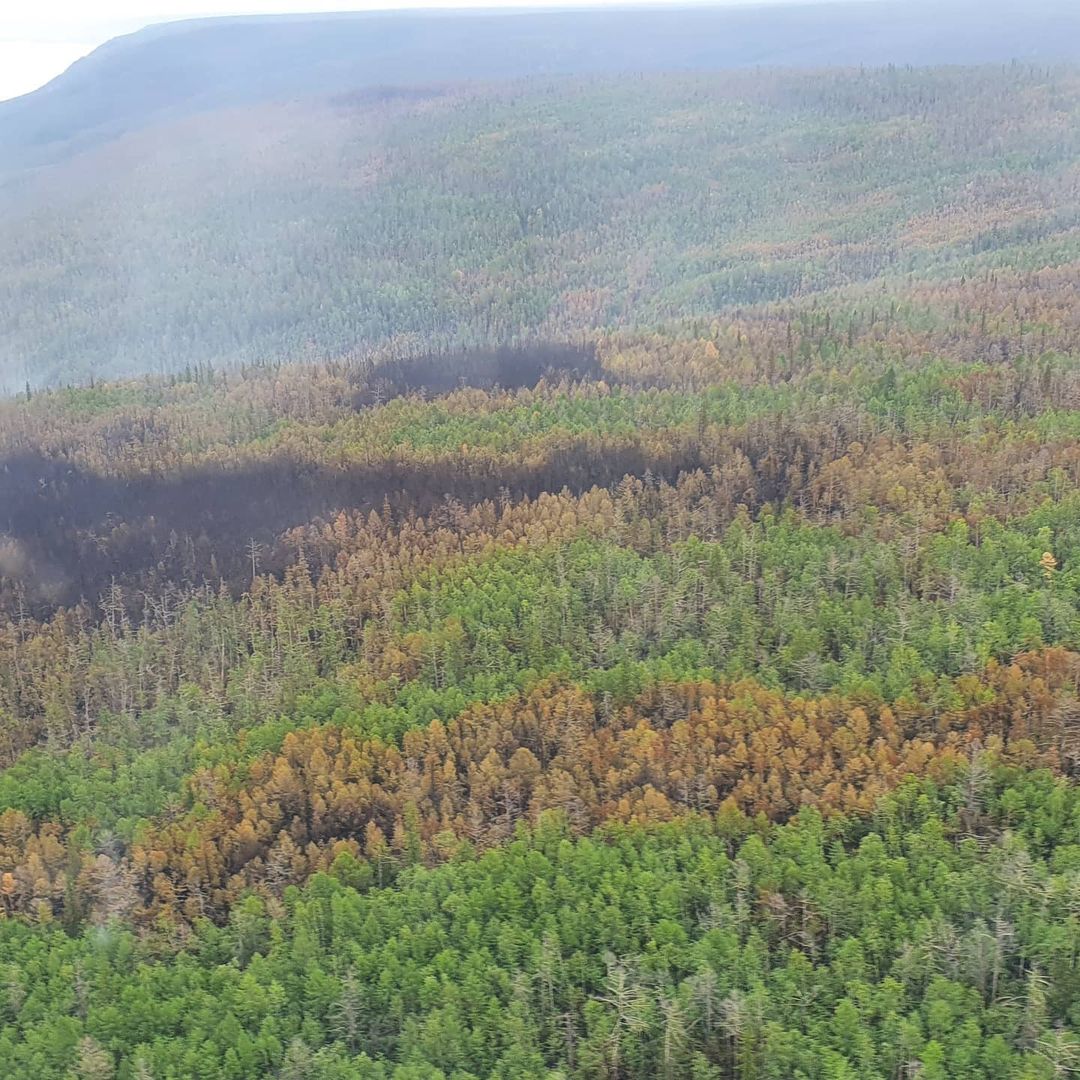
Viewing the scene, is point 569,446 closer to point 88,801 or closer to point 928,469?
point 928,469

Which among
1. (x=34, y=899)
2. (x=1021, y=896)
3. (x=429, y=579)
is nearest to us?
(x=1021, y=896)

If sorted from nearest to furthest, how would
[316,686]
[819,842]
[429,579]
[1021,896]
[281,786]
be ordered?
[1021,896] → [819,842] → [281,786] → [316,686] → [429,579]

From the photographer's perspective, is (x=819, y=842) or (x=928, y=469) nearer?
(x=819, y=842)

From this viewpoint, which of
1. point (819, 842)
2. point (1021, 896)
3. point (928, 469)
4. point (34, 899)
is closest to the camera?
point (1021, 896)

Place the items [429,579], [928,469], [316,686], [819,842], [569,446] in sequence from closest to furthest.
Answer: [819,842] < [316,686] < [429,579] < [928,469] < [569,446]

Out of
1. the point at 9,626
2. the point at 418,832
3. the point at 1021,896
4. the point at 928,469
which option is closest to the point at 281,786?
the point at 418,832

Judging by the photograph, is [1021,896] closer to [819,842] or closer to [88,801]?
[819,842]

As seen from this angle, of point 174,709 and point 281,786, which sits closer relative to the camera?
point 281,786

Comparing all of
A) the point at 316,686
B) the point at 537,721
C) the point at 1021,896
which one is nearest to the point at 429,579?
the point at 316,686
